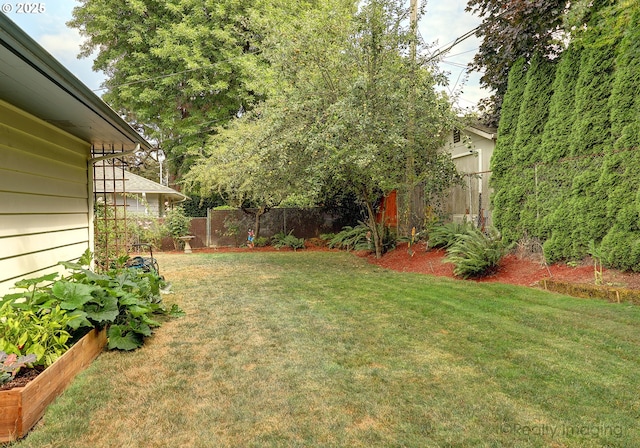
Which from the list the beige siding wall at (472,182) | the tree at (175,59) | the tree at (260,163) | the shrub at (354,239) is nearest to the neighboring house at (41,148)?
the tree at (260,163)

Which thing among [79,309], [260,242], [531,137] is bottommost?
[260,242]

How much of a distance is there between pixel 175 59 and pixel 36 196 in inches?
546

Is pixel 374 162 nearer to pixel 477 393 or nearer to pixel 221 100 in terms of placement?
pixel 477 393

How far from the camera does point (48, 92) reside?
9.49ft

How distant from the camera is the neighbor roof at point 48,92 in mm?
2020

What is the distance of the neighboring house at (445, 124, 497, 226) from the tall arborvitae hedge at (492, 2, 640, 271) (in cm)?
103

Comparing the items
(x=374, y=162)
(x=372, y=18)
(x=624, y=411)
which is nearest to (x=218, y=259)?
(x=374, y=162)

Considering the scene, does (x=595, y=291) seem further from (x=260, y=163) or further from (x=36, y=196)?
(x=36, y=196)

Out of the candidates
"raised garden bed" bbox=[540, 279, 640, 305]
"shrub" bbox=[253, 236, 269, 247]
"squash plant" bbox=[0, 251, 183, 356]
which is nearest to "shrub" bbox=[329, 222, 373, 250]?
"shrub" bbox=[253, 236, 269, 247]

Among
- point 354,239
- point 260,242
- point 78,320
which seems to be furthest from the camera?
point 260,242

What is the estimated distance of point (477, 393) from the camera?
7.77ft

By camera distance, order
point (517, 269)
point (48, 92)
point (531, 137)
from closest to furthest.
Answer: point (48, 92)
point (517, 269)
point (531, 137)

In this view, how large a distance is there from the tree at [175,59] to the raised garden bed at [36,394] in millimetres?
13603

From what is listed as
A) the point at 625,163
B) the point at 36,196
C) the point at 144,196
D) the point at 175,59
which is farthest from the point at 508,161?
the point at 175,59
